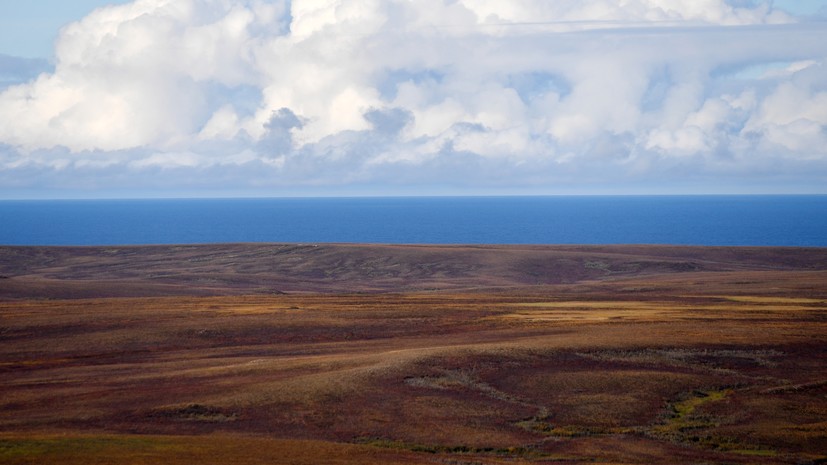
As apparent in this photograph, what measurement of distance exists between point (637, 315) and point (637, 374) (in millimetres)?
20105

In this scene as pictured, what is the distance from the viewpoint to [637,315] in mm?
62344

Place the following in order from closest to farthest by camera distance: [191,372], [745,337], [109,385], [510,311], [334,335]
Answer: [109,385]
[191,372]
[745,337]
[334,335]
[510,311]

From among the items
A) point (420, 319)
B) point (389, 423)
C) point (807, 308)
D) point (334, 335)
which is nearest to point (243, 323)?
point (334, 335)

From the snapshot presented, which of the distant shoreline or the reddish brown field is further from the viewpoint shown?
the distant shoreline

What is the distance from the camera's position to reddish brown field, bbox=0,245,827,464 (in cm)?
3155

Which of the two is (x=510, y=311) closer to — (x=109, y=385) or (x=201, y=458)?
(x=109, y=385)

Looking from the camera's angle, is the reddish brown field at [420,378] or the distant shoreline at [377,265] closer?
the reddish brown field at [420,378]

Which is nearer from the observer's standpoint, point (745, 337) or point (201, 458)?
point (201, 458)

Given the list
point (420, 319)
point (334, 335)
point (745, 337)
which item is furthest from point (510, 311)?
point (745, 337)

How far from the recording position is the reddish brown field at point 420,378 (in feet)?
104

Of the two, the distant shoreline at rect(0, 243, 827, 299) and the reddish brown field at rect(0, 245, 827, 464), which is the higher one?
the distant shoreline at rect(0, 243, 827, 299)

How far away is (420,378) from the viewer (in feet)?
137

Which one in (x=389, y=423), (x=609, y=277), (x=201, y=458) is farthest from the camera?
(x=609, y=277)

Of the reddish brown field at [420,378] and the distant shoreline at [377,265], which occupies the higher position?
the distant shoreline at [377,265]
